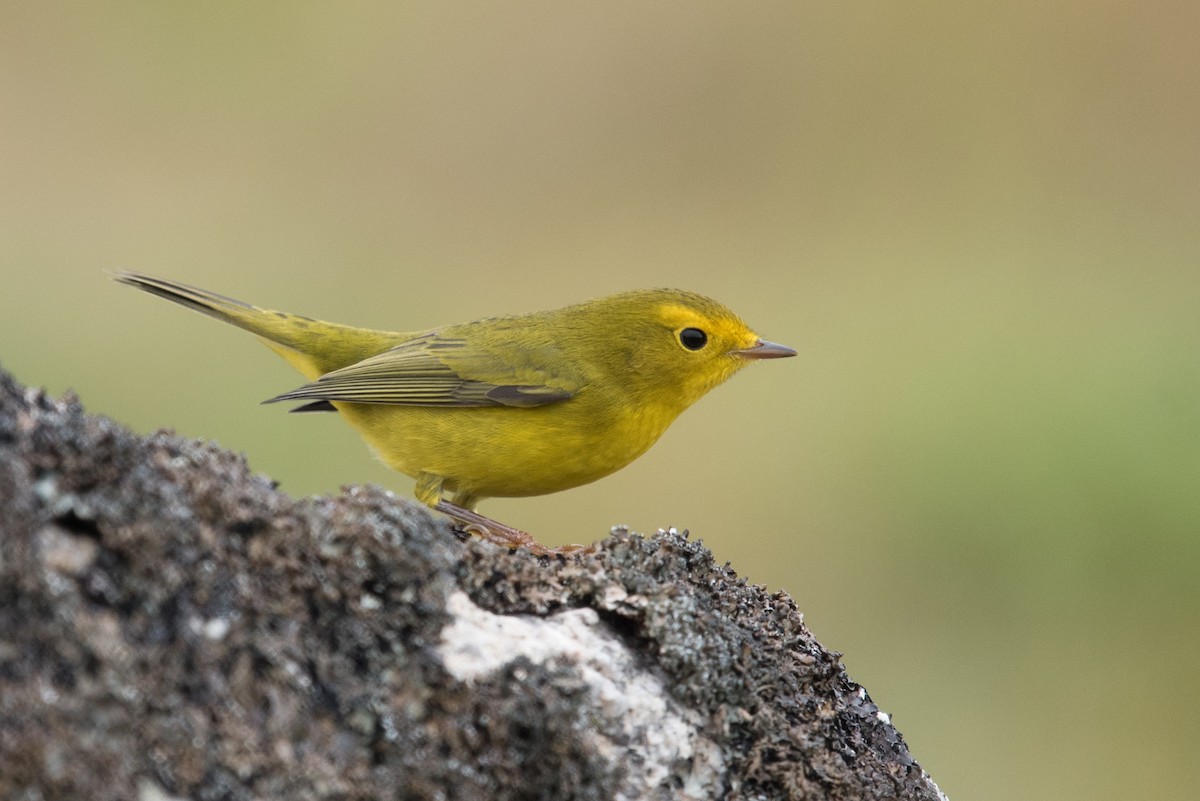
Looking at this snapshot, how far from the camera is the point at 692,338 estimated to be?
6.84 metres

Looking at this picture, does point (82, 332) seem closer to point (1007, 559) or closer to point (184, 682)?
point (1007, 559)


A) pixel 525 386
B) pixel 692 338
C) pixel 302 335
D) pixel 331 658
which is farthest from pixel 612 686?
pixel 302 335

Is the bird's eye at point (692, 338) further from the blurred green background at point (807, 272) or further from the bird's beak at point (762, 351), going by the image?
the blurred green background at point (807, 272)

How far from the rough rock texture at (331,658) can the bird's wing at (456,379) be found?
9.18 ft

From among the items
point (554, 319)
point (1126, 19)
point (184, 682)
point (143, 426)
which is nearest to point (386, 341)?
point (554, 319)

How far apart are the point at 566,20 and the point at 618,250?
4.01 metres

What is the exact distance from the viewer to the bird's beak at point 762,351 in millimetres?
6848

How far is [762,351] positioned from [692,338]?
376mm

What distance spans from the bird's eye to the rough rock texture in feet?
10.4

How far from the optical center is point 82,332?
1248 cm

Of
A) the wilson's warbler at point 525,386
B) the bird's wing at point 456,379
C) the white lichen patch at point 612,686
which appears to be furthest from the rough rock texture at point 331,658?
the bird's wing at point 456,379

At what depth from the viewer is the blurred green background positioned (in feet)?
29.6

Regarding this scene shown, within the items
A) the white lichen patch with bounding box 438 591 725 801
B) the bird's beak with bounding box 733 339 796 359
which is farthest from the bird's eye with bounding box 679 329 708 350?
the white lichen patch with bounding box 438 591 725 801

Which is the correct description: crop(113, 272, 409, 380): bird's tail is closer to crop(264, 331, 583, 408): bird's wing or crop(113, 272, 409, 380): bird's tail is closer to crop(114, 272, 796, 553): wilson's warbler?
crop(114, 272, 796, 553): wilson's warbler
